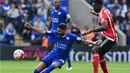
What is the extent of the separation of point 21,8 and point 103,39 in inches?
618

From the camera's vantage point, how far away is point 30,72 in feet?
62.5

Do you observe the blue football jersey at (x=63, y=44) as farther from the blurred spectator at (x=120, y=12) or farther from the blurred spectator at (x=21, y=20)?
the blurred spectator at (x=120, y=12)

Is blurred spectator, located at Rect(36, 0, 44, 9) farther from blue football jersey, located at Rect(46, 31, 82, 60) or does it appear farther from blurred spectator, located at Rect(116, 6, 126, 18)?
blue football jersey, located at Rect(46, 31, 82, 60)

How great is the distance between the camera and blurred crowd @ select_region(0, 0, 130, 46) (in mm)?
29438

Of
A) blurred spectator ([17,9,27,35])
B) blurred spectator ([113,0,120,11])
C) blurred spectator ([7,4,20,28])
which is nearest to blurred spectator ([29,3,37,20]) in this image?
blurred spectator ([17,9,27,35])

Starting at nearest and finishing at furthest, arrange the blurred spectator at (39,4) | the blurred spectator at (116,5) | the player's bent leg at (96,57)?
the player's bent leg at (96,57)
the blurred spectator at (116,5)
the blurred spectator at (39,4)

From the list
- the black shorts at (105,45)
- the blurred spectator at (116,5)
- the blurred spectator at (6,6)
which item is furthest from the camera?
the blurred spectator at (116,5)

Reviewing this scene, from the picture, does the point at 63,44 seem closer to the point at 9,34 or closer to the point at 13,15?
the point at 9,34

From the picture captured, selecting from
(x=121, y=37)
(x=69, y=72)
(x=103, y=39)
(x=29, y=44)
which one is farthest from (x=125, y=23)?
(x=103, y=39)

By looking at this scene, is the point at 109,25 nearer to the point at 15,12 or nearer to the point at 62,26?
the point at 62,26

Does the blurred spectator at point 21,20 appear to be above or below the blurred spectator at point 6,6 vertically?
below

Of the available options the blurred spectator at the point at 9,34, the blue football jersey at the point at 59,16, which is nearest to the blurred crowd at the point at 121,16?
the blurred spectator at the point at 9,34

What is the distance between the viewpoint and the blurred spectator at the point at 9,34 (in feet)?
95.4

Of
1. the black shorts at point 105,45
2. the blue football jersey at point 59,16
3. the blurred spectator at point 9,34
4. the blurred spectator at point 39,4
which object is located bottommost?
the black shorts at point 105,45
